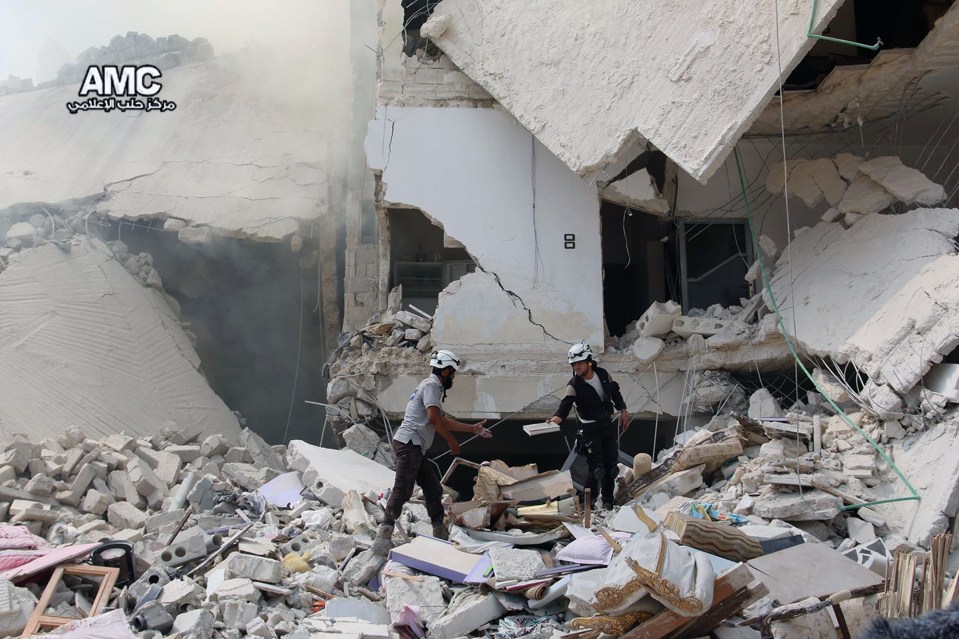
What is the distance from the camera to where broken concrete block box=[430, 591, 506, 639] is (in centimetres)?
473

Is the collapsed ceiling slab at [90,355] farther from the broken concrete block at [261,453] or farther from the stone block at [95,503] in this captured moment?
the stone block at [95,503]

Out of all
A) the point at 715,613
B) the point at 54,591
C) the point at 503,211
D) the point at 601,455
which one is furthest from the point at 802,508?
the point at 503,211

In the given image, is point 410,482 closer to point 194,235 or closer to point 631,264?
point 631,264

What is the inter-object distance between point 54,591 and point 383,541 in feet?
7.00

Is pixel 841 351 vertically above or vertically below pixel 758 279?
below

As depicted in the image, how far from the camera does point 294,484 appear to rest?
7.94 meters

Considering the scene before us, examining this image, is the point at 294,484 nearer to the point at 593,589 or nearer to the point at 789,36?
the point at 593,589

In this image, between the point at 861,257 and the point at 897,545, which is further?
the point at 861,257

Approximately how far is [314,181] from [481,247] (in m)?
5.41

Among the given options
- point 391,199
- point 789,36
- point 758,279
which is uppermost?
point 789,36

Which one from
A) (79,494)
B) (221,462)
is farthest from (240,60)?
(79,494)

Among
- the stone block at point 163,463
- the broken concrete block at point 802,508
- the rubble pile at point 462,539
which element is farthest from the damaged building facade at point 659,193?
the stone block at point 163,463

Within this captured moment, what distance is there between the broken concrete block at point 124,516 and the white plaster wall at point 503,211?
3933 mm

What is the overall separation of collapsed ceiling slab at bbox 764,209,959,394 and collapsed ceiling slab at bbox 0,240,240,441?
26.4 feet
